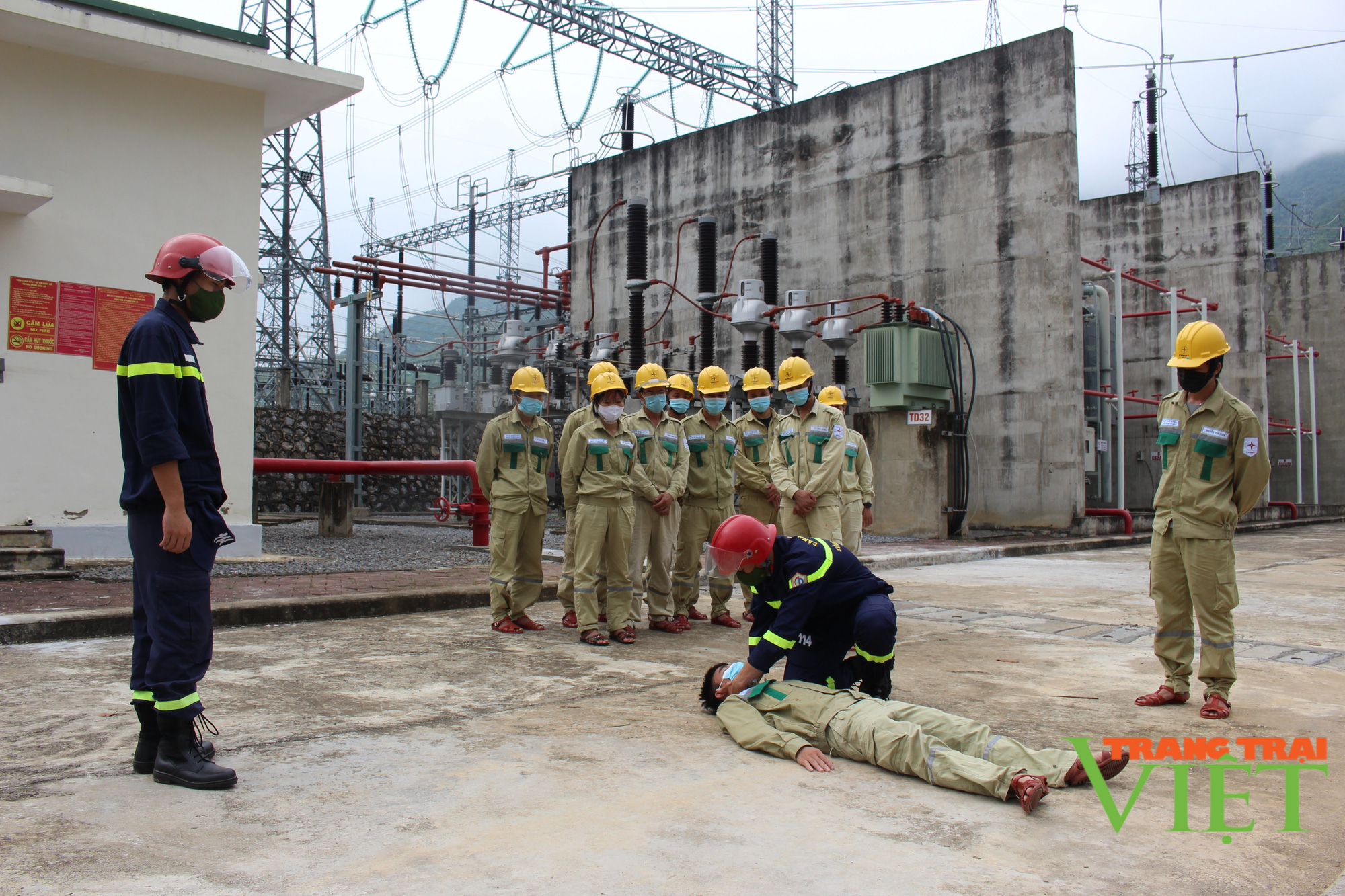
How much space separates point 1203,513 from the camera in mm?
4336

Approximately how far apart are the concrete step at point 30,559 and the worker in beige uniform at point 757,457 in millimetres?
5366

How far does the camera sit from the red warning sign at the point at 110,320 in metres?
8.34

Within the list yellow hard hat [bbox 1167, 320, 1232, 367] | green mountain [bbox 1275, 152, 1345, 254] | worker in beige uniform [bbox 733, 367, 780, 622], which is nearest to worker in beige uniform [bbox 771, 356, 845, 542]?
worker in beige uniform [bbox 733, 367, 780, 622]

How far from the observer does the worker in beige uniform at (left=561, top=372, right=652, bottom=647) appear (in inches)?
239

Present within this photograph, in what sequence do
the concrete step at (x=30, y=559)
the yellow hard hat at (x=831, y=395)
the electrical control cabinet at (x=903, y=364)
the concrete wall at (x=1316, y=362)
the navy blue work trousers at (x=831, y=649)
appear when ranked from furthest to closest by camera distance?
the concrete wall at (x=1316, y=362), the electrical control cabinet at (x=903, y=364), the yellow hard hat at (x=831, y=395), the concrete step at (x=30, y=559), the navy blue work trousers at (x=831, y=649)

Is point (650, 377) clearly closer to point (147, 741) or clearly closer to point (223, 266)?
point (223, 266)

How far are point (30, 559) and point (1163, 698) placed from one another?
7.86 metres

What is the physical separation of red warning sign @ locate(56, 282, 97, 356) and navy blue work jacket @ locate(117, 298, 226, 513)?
592cm

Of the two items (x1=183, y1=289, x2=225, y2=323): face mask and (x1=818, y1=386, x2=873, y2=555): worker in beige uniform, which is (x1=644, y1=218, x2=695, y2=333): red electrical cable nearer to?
(x1=818, y1=386, x2=873, y2=555): worker in beige uniform

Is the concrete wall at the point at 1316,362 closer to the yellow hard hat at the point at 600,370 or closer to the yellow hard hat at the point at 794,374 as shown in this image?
the yellow hard hat at the point at 794,374

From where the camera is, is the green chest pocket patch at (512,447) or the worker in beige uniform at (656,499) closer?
the green chest pocket patch at (512,447)

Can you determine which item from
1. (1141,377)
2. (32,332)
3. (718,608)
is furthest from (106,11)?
(1141,377)

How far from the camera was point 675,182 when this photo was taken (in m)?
19.5

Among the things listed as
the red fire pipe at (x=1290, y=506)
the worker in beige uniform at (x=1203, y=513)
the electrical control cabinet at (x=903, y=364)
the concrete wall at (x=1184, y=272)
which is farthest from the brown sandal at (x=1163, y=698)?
the red fire pipe at (x=1290, y=506)
